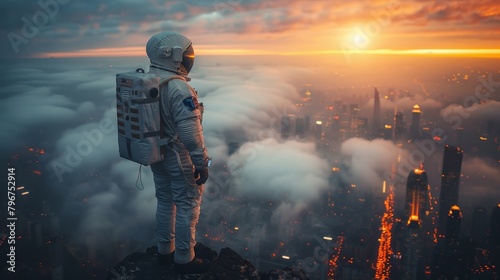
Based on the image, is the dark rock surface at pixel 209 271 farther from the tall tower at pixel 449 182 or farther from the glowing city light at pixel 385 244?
the tall tower at pixel 449 182

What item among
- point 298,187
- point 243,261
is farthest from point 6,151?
point 298,187

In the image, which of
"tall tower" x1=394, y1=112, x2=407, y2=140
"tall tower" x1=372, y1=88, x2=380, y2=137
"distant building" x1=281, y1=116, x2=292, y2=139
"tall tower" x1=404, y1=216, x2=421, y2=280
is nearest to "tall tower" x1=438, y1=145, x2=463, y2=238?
"tall tower" x1=404, y1=216, x2=421, y2=280

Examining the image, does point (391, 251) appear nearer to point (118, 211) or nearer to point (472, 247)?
point (472, 247)

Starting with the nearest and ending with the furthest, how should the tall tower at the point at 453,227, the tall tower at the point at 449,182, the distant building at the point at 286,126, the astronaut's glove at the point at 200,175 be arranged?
the astronaut's glove at the point at 200,175 → the tall tower at the point at 453,227 → the tall tower at the point at 449,182 → the distant building at the point at 286,126

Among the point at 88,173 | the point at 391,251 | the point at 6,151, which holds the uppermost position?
the point at 6,151

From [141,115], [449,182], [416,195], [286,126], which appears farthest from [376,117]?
[141,115]

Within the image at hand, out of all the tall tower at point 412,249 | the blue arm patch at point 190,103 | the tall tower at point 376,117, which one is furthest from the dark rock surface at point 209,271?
the tall tower at point 376,117

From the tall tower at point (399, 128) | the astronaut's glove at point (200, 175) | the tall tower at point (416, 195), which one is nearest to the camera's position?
the astronaut's glove at point (200, 175)
